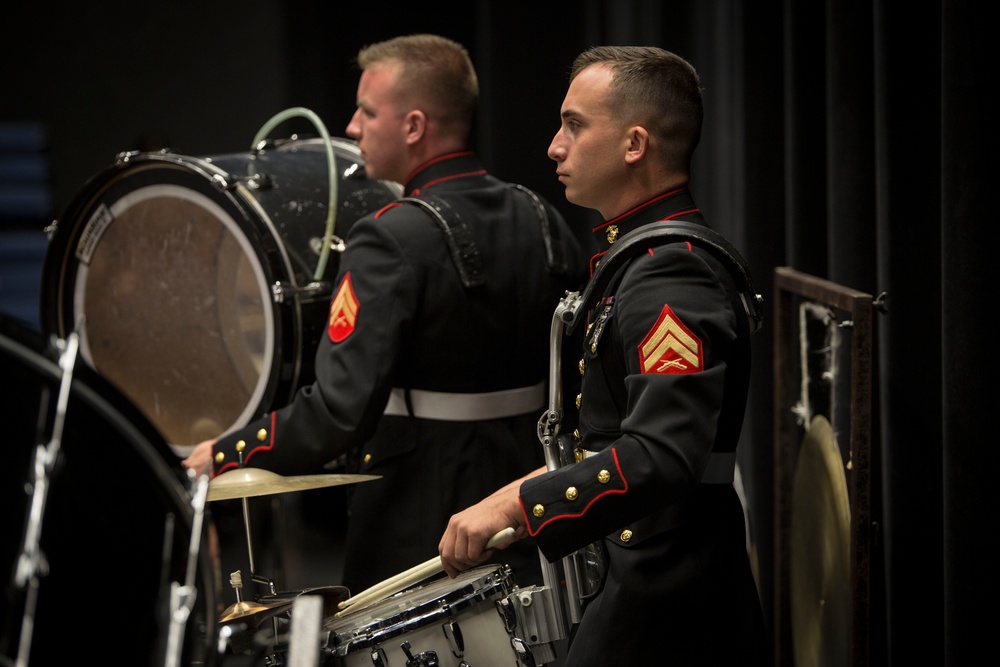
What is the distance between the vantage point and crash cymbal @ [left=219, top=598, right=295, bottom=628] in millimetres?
1574

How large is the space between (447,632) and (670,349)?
49 cm

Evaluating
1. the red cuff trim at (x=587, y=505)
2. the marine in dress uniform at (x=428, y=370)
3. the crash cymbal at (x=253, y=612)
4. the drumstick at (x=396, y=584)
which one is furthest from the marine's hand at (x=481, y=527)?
the marine in dress uniform at (x=428, y=370)

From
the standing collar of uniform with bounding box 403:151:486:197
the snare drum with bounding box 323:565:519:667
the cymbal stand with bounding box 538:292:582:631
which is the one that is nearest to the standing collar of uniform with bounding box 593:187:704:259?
the cymbal stand with bounding box 538:292:582:631

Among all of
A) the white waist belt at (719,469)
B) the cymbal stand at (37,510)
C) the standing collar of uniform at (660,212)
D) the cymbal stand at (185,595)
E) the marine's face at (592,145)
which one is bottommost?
the white waist belt at (719,469)

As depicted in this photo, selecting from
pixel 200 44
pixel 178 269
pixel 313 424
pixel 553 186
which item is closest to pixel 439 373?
pixel 313 424

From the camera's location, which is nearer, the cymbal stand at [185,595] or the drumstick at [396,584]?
the cymbal stand at [185,595]

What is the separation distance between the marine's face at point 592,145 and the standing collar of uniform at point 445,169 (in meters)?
0.65

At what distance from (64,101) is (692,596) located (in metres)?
4.16

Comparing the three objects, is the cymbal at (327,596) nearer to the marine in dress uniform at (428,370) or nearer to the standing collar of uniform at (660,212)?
the marine in dress uniform at (428,370)

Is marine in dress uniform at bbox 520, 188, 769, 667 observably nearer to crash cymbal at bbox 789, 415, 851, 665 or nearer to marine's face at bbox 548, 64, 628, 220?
marine's face at bbox 548, 64, 628, 220

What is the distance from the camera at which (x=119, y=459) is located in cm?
114

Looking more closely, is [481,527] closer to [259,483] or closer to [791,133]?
[259,483]

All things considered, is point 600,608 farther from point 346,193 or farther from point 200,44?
point 200,44

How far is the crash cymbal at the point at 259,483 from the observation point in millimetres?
1778
